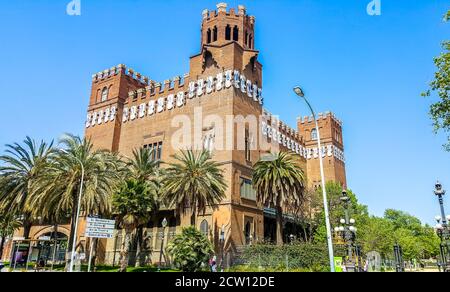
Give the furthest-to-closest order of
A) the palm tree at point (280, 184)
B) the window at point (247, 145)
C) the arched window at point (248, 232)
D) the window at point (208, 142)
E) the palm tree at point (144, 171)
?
the window at point (247, 145), the window at point (208, 142), the arched window at point (248, 232), the palm tree at point (144, 171), the palm tree at point (280, 184)

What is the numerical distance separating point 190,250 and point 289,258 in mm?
8468

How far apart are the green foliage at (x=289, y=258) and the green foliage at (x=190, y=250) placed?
4575 millimetres

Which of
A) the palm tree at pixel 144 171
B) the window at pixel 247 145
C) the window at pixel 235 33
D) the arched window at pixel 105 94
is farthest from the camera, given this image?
the arched window at pixel 105 94

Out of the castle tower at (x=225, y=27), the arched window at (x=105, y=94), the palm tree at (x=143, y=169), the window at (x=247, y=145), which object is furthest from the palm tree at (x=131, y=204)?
Result: the arched window at (x=105, y=94)

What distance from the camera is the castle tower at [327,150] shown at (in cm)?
6031

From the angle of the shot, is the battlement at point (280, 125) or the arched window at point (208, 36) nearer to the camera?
the arched window at point (208, 36)

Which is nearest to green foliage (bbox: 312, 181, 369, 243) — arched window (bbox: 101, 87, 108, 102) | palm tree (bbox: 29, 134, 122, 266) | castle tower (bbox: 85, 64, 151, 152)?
palm tree (bbox: 29, 134, 122, 266)

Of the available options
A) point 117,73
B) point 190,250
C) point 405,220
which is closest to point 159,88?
point 117,73

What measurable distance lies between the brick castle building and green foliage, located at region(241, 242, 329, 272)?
3.20 m

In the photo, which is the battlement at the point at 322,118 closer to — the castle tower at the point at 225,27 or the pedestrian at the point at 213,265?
the castle tower at the point at 225,27

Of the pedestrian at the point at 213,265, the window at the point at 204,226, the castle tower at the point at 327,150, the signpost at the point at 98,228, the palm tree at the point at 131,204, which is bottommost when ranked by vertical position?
the pedestrian at the point at 213,265

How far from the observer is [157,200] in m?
34.0
